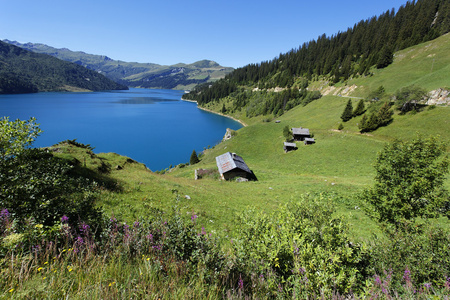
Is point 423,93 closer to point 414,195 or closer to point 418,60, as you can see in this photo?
point 418,60

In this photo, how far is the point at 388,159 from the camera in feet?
39.9

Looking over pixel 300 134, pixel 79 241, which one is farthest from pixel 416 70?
pixel 79 241

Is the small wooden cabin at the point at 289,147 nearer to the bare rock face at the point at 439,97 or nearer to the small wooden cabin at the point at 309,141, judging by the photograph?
the small wooden cabin at the point at 309,141

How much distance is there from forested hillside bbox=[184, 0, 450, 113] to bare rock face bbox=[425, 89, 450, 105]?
56429 millimetres

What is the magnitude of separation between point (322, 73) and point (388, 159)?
16405cm

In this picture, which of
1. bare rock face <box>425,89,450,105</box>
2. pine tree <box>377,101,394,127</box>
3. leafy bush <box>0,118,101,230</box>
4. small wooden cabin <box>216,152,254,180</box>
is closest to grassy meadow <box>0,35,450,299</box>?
leafy bush <box>0,118,101,230</box>

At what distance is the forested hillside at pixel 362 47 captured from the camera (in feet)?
360

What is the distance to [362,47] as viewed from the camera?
453 ft

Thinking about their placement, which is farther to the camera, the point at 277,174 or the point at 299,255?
the point at 277,174

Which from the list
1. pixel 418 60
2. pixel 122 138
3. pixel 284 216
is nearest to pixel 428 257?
pixel 284 216

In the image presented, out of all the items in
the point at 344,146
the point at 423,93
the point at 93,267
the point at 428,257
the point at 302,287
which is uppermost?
the point at 423,93

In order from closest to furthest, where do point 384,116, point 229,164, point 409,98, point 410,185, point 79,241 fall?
point 79,241
point 410,185
point 229,164
point 409,98
point 384,116

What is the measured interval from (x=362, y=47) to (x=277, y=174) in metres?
155

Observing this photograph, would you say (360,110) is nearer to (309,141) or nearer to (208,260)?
(309,141)
